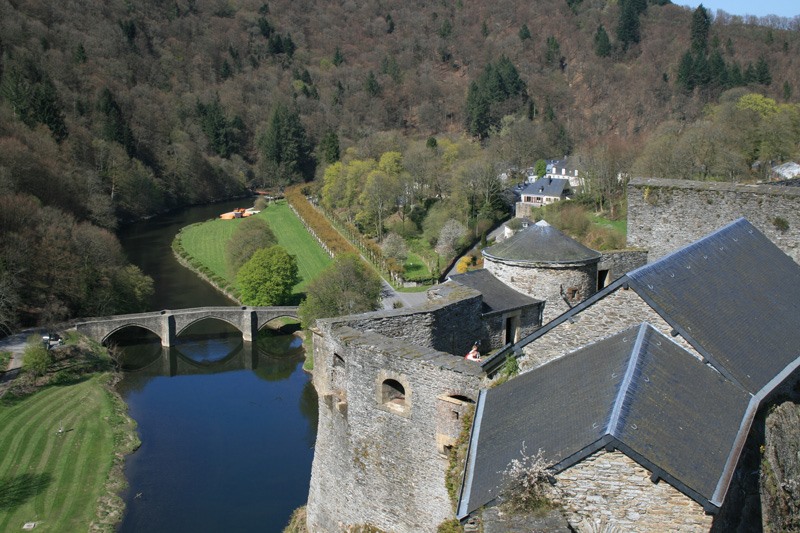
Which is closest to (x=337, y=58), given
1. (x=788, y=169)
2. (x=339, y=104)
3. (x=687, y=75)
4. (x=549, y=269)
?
(x=339, y=104)

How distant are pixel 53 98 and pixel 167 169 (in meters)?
16.4

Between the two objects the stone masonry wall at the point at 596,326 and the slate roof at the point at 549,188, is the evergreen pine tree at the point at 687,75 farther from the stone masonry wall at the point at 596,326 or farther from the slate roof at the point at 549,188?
the stone masonry wall at the point at 596,326

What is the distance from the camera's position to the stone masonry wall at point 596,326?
9930 millimetres

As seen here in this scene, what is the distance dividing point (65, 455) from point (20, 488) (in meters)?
2.47

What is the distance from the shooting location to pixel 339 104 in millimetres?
120000

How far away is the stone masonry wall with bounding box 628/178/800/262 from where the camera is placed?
15.1 m

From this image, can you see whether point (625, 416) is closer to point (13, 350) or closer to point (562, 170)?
point (13, 350)

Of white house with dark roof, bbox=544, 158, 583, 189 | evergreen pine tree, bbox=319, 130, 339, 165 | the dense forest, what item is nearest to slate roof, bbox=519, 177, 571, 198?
the dense forest

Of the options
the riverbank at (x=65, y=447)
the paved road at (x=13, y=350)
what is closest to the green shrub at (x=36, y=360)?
the riverbank at (x=65, y=447)

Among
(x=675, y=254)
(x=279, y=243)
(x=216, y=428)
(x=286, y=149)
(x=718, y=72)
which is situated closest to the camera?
(x=675, y=254)

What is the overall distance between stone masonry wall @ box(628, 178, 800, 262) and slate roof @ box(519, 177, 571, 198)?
44.5m

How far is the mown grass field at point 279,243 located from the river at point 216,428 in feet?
24.4

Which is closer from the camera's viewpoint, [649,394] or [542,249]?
[649,394]

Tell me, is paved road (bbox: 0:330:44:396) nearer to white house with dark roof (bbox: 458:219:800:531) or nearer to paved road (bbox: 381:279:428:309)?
paved road (bbox: 381:279:428:309)
